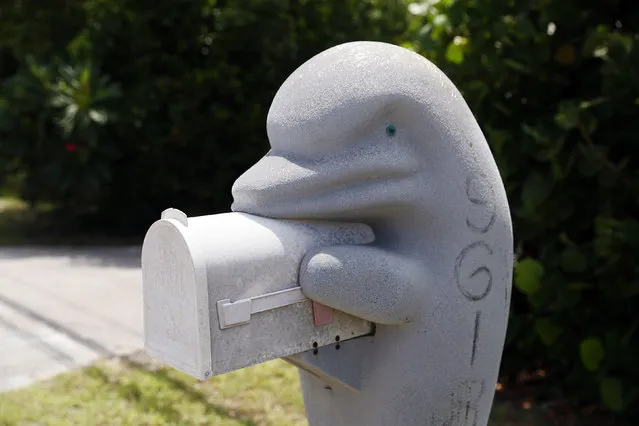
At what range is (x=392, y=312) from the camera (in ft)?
7.64

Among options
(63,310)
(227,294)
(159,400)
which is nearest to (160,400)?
(159,400)

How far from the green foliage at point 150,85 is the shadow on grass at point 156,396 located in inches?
143

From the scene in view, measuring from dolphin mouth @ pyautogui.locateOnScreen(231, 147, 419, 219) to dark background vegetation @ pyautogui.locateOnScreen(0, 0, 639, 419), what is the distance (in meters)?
1.69

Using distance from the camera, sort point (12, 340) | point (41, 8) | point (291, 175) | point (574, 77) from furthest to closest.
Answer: point (41, 8) < point (12, 340) < point (574, 77) < point (291, 175)

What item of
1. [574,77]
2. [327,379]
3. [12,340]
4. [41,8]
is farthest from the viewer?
[41,8]

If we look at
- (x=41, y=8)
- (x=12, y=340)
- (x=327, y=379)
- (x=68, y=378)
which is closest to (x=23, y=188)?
(x=41, y=8)

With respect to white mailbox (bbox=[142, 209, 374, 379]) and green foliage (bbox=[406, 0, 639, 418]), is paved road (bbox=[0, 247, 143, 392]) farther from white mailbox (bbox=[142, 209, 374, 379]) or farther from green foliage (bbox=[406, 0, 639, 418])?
white mailbox (bbox=[142, 209, 374, 379])

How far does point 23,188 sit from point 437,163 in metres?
7.81

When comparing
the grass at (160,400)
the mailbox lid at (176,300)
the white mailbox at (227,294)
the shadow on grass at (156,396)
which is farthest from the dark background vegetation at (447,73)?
the mailbox lid at (176,300)

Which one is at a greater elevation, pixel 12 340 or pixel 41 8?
pixel 41 8

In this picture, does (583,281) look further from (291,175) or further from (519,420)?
(291,175)

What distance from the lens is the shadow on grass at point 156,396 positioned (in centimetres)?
439

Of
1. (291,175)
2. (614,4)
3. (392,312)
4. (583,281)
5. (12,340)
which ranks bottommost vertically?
(12,340)

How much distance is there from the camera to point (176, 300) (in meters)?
2.13
